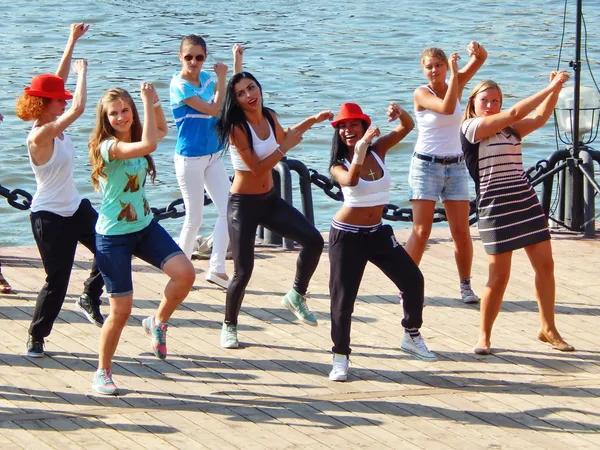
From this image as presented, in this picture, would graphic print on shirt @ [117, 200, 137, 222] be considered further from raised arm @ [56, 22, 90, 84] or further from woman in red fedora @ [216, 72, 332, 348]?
raised arm @ [56, 22, 90, 84]

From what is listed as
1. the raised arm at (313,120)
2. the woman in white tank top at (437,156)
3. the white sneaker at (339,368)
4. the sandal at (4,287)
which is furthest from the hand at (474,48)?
the sandal at (4,287)

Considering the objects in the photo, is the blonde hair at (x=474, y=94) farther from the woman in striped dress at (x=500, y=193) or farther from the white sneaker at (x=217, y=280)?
the white sneaker at (x=217, y=280)

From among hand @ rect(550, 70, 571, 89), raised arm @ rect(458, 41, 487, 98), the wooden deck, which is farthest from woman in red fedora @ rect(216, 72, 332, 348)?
hand @ rect(550, 70, 571, 89)

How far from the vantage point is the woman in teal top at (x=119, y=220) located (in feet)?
25.3

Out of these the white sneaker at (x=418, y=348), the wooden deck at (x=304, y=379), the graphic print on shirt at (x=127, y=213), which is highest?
the graphic print on shirt at (x=127, y=213)

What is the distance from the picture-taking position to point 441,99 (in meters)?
9.16

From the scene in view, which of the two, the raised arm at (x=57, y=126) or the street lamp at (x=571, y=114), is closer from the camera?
the raised arm at (x=57, y=126)

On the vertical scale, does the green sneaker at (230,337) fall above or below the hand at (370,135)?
below

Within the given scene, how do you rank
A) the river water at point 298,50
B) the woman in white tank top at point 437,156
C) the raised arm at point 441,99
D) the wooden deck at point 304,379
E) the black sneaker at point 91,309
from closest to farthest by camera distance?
1. the wooden deck at point 304,379
2. the raised arm at point 441,99
3. the black sneaker at point 91,309
4. the woman in white tank top at point 437,156
5. the river water at point 298,50

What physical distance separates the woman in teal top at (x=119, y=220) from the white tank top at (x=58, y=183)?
508 millimetres

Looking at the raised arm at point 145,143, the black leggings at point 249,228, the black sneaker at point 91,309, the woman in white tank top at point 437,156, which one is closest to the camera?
the raised arm at point 145,143

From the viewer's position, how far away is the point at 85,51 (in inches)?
1078

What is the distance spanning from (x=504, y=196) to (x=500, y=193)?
3 cm

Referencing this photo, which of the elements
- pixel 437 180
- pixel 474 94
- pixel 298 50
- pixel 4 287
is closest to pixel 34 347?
pixel 4 287
